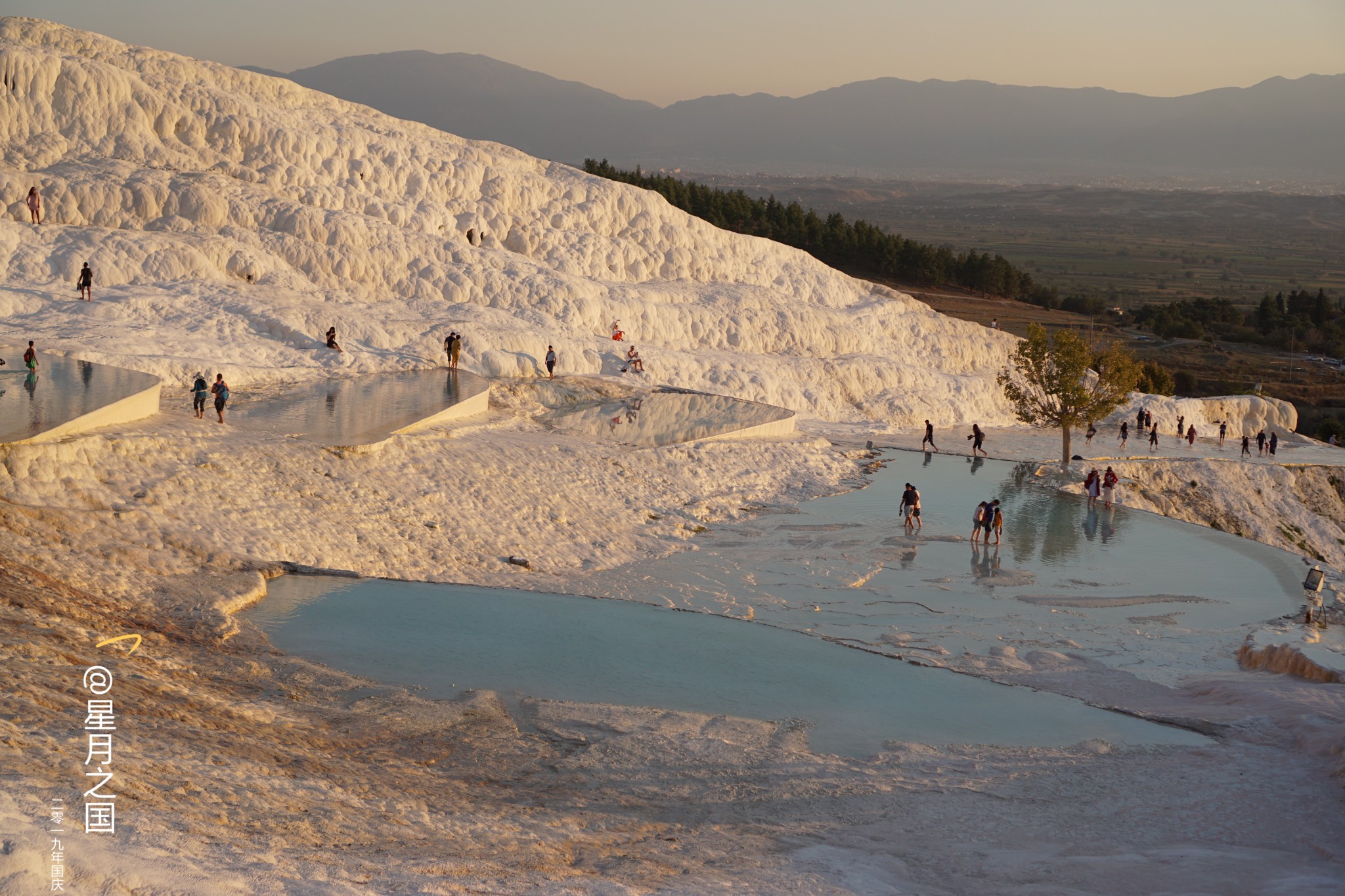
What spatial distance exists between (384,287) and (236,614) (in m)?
17.5

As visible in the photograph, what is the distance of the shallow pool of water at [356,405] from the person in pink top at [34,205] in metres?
8.80

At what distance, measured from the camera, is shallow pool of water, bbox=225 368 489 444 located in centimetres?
2019

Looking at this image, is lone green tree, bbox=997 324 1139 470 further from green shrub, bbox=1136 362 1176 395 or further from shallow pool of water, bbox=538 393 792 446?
green shrub, bbox=1136 362 1176 395

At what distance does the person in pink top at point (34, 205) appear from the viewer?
88.3 feet

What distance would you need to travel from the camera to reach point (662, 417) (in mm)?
27797

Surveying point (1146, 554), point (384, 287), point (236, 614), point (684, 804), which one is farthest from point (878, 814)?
point (384, 287)

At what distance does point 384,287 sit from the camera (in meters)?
30.3

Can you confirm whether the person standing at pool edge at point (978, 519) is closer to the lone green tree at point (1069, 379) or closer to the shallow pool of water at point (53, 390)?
the lone green tree at point (1069, 379)

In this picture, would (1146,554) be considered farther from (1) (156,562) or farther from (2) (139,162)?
(2) (139,162)

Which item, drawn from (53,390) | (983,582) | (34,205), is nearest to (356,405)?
(53,390)

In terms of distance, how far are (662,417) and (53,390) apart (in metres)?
13.5

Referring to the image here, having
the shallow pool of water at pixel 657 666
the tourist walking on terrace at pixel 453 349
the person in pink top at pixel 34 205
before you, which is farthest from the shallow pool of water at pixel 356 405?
the person in pink top at pixel 34 205

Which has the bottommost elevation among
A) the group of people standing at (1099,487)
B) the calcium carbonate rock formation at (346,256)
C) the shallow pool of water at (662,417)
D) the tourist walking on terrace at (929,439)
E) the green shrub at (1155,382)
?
the group of people standing at (1099,487)

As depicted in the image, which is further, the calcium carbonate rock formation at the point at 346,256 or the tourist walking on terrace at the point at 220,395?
the calcium carbonate rock formation at the point at 346,256
